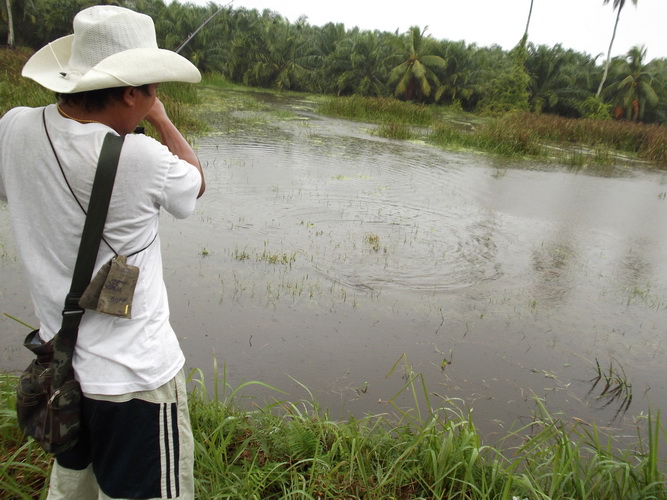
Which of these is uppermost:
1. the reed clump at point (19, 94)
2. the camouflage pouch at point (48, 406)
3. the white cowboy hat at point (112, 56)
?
the white cowboy hat at point (112, 56)

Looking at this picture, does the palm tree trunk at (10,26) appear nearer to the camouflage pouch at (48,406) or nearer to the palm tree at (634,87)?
the camouflage pouch at (48,406)

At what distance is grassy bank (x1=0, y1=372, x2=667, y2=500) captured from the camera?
Result: 1862mm

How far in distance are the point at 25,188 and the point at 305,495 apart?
52.5 inches

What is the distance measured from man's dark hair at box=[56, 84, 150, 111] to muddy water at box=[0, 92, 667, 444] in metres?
1.94

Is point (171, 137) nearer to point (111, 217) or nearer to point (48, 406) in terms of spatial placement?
point (111, 217)

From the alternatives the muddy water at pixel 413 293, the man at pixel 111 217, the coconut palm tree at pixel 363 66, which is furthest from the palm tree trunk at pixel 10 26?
the man at pixel 111 217

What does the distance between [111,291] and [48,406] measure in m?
0.31

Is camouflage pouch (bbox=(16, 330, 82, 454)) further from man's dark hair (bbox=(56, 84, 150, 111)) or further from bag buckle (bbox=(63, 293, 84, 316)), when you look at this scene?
man's dark hair (bbox=(56, 84, 150, 111))

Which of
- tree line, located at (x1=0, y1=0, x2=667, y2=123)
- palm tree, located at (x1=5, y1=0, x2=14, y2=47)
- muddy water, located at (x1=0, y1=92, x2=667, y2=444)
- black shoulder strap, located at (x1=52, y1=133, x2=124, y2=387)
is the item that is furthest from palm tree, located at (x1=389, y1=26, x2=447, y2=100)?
black shoulder strap, located at (x1=52, y1=133, x2=124, y2=387)

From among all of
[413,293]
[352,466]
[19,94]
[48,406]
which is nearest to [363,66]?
[19,94]

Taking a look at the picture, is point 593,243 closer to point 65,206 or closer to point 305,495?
point 305,495

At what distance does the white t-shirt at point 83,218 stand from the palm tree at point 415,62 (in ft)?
82.7

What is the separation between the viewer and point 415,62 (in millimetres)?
24766

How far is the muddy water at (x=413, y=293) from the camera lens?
120 inches
